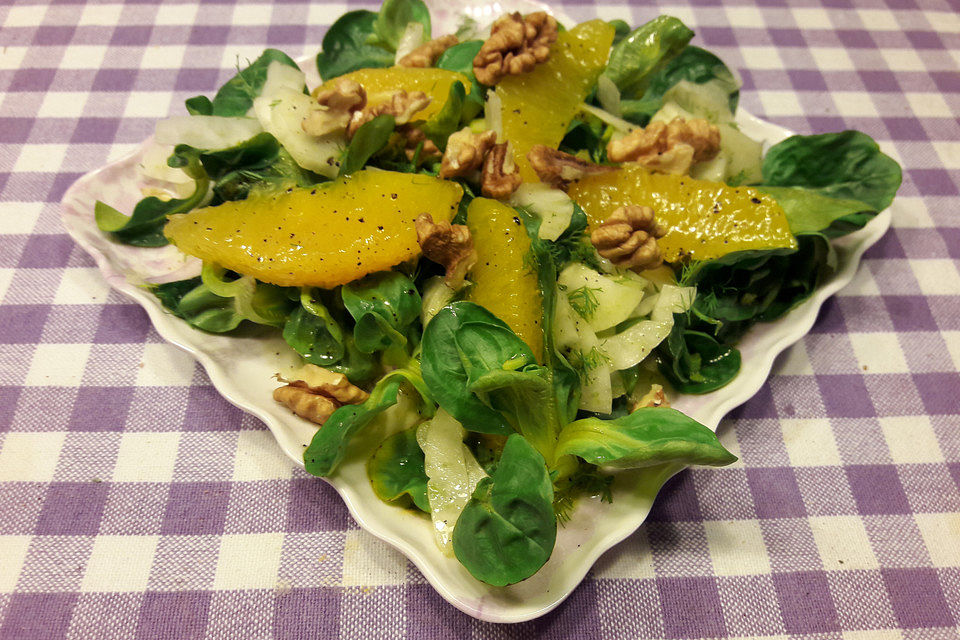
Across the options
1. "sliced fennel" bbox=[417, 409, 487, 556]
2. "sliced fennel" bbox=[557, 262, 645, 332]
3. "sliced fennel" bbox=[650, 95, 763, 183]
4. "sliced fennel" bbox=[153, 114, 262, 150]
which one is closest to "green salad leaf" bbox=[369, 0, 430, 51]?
"sliced fennel" bbox=[153, 114, 262, 150]

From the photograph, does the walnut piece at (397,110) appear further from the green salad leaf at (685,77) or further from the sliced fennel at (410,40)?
the green salad leaf at (685,77)

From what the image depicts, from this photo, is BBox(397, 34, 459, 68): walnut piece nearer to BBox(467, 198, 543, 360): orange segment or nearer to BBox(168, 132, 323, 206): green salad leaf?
BBox(168, 132, 323, 206): green salad leaf

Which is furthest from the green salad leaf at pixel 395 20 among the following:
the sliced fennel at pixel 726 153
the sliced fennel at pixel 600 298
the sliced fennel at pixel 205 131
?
the sliced fennel at pixel 600 298

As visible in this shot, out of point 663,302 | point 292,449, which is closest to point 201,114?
point 292,449

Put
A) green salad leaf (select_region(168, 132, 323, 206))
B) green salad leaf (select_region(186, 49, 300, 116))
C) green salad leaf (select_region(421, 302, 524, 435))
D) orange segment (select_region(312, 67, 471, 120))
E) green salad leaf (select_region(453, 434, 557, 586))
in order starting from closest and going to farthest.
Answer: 1. green salad leaf (select_region(453, 434, 557, 586))
2. green salad leaf (select_region(421, 302, 524, 435))
3. green salad leaf (select_region(168, 132, 323, 206))
4. orange segment (select_region(312, 67, 471, 120))
5. green salad leaf (select_region(186, 49, 300, 116))

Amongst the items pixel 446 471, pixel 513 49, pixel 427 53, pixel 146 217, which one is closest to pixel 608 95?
pixel 513 49

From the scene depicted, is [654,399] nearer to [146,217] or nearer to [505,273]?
[505,273]
